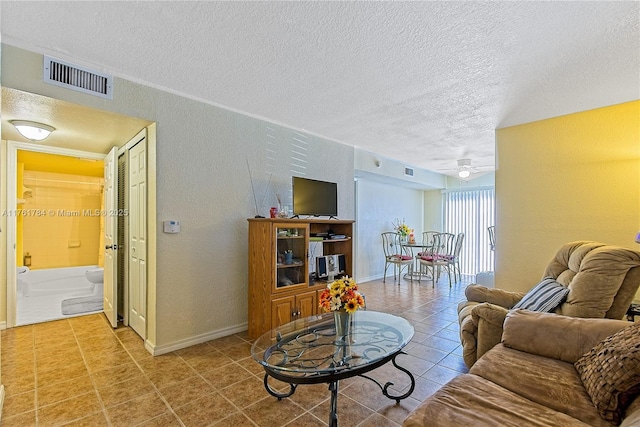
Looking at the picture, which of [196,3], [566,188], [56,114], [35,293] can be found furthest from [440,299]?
[35,293]

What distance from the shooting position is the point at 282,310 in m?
3.02

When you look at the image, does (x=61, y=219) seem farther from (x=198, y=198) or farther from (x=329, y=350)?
(x=329, y=350)

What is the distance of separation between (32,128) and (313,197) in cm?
269

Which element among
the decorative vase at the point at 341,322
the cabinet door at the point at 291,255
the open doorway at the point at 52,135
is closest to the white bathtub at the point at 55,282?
the open doorway at the point at 52,135

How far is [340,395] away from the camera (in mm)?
2047

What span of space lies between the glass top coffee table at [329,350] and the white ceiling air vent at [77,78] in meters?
2.25

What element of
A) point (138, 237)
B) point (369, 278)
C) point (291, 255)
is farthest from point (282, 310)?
point (369, 278)

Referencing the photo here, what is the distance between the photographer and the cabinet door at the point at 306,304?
3.20 m

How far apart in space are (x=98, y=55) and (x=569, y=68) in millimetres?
3454

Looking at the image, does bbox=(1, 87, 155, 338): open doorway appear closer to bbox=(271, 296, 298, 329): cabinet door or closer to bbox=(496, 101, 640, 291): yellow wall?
bbox=(271, 296, 298, 329): cabinet door

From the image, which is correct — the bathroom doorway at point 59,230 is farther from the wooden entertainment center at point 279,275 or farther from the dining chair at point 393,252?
the dining chair at point 393,252

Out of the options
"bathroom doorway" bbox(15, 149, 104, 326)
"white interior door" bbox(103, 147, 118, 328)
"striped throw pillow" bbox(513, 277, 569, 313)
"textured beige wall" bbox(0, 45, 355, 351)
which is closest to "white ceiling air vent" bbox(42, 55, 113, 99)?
"textured beige wall" bbox(0, 45, 355, 351)

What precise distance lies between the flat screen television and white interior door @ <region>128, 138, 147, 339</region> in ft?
4.95

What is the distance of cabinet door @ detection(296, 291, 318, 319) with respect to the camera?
3195 mm
